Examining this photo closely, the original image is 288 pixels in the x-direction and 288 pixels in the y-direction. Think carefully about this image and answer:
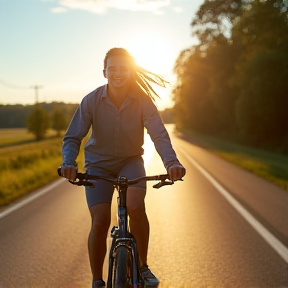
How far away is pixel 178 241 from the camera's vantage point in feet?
21.8

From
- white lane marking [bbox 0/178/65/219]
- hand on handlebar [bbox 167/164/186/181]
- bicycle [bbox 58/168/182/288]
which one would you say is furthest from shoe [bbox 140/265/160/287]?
white lane marking [bbox 0/178/65/219]

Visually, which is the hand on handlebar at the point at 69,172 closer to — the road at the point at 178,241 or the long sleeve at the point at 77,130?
the long sleeve at the point at 77,130

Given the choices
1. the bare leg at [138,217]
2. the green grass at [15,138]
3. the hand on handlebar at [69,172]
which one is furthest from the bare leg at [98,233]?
the green grass at [15,138]

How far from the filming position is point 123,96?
4.10 m

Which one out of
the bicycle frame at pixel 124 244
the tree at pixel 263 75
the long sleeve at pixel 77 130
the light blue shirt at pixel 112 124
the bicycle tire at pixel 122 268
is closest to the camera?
the bicycle tire at pixel 122 268

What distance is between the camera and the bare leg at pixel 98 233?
12.7 feet

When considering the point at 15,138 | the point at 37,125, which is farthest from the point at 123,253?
the point at 37,125

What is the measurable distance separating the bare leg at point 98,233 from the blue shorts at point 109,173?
0.05 metres

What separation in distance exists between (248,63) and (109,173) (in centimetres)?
3472

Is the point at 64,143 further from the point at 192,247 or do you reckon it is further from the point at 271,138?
the point at 271,138

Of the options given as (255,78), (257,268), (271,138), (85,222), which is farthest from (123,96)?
(271,138)

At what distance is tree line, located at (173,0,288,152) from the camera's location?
24573 mm

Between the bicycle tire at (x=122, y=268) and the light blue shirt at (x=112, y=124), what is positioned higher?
the light blue shirt at (x=112, y=124)

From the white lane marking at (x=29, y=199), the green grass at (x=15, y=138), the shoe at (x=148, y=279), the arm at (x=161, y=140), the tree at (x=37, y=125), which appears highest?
the arm at (x=161, y=140)
